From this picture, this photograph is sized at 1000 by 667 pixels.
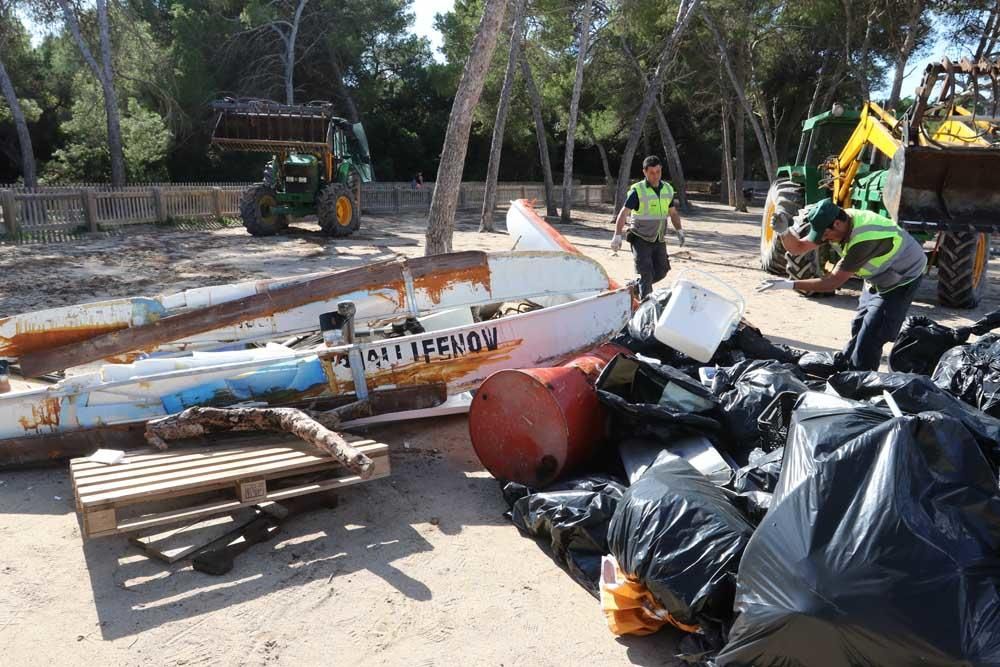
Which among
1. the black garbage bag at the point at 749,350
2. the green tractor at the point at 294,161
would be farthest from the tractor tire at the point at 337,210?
the black garbage bag at the point at 749,350

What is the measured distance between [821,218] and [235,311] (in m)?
3.70

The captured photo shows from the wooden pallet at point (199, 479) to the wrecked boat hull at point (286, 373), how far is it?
31 centimetres

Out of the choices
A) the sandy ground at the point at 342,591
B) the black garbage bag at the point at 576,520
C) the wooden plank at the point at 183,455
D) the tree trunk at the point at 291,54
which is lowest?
the sandy ground at the point at 342,591

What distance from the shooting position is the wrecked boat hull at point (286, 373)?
12.9 feet

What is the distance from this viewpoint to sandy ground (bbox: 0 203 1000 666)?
269 centimetres

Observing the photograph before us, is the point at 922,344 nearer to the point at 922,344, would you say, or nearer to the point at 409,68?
the point at 922,344

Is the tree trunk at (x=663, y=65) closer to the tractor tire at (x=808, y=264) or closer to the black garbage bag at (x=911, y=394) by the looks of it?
the tractor tire at (x=808, y=264)

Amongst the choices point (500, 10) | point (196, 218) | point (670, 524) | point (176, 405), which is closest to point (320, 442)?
point (176, 405)

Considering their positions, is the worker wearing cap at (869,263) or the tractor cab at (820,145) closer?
the worker wearing cap at (869,263)

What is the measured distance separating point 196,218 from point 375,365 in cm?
1472

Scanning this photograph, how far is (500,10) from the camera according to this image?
25.1ft

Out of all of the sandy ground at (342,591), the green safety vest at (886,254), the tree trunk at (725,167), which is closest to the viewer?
the sandy ground at (342,591)

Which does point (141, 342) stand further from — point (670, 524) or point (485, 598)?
point (670, 524)

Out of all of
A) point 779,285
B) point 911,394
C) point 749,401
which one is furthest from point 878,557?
point 779,285
